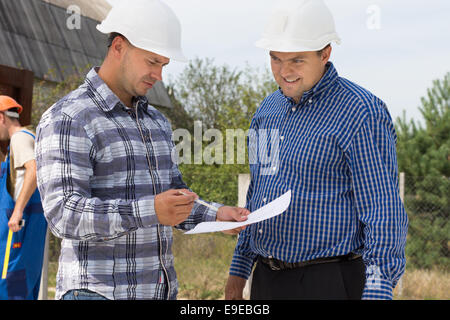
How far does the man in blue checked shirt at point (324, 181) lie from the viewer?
2.07m

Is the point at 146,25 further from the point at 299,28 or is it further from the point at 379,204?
the point at 379,204

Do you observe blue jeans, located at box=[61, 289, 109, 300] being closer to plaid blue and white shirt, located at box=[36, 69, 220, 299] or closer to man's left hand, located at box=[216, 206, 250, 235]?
plaid blue and white shirt, located at box=[36, 69, 220, 299]

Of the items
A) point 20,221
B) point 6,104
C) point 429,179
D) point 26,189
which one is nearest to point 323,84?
point 26,189

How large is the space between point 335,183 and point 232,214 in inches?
17.8

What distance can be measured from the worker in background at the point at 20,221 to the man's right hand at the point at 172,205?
3.01 metres

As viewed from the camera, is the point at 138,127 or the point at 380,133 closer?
the point at 380,133

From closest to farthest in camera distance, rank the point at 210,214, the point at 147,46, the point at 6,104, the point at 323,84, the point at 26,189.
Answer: the point at 147,46
the point at 323,84
the point at 210,214
the point at 26,189
the point at 6,104

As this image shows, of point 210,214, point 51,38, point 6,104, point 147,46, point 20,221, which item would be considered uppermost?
point 51,38

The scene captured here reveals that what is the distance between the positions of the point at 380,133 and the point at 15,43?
42.0 feet

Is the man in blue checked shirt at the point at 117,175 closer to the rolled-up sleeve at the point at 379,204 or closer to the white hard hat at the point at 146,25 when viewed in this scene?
the white hard hat at the point at 146,25

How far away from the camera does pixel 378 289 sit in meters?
2.00

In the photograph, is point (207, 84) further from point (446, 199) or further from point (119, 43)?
point (119, 43)
